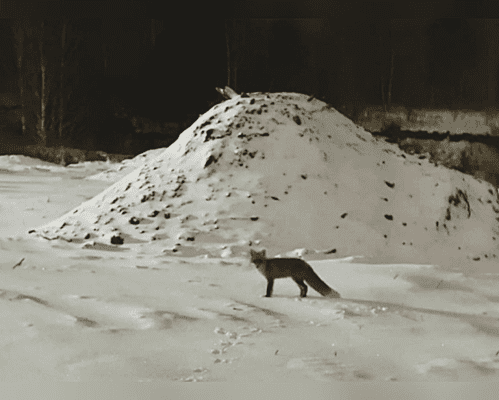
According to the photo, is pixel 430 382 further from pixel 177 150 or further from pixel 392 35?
pixel 392 35

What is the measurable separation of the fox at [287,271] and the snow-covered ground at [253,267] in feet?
0.34

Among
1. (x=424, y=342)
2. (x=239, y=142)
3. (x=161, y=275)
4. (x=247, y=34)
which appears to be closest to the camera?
(x=424, y=342)

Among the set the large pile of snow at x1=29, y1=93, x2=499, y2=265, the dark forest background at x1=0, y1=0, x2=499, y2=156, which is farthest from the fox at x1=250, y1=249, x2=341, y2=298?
the dark forest background at x1=0, y1=0, x2=499, y2=156

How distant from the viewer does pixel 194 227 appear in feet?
20.7

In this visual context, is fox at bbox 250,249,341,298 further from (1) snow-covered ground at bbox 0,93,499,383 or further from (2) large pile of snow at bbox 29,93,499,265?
(2) large pile of snow at bbox 29,93,499,265

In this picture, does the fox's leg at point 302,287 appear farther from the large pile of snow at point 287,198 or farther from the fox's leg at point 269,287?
the large pile of snow at point 287,198

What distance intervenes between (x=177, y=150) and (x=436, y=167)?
294 cm

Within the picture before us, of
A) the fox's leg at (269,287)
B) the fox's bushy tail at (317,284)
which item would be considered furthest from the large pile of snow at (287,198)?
the fox's bushy tail at (317,284)

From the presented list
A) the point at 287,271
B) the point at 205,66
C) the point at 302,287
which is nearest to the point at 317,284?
the point at 302,287

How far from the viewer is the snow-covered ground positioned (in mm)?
3439

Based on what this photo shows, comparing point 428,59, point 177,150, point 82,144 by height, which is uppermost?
point 428,59

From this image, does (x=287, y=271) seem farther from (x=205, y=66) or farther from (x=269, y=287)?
(x=205, y=66)

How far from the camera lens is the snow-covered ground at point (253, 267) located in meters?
3.44

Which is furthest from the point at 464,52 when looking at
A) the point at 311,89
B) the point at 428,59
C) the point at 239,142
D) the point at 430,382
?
the point at 430,382
